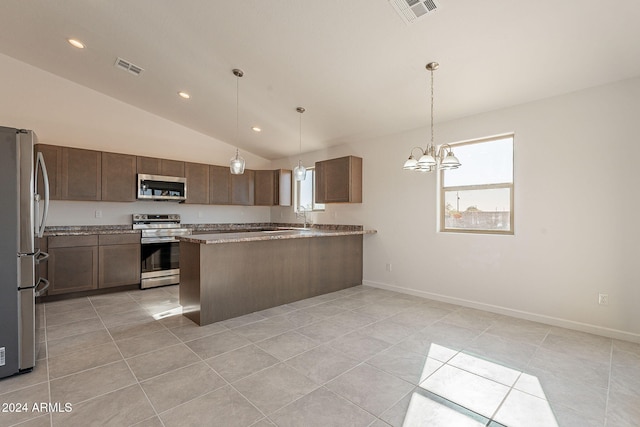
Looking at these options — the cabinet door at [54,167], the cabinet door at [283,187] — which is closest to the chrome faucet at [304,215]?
the cabinet door at [283,187]

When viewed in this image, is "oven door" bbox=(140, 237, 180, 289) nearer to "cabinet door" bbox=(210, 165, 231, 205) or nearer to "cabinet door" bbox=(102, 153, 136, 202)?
"cabinet door" bbox=(102, 153, 136, 202)

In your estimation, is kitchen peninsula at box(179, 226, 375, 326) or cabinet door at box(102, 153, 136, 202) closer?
kitchen peninsula at box(179, 226, 375, 326)

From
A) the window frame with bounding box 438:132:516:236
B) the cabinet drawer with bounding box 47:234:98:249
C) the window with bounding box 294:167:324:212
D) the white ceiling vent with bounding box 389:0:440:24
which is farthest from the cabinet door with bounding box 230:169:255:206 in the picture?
the white ceiling vent with bounding box 389:0:440:24

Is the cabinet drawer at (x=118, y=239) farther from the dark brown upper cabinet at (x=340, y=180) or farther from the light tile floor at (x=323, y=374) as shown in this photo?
the dark brown upper cabinet at (x=340, y=180)

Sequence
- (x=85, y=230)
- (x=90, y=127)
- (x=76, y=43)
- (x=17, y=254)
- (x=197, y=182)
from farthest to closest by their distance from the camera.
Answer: (x=197, y=182)
(x=90, y=127)
(x=85, y=230)
(x=76, y=43)
(x=17, y=254)

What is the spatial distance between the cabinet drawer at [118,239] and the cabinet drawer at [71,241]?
8cm

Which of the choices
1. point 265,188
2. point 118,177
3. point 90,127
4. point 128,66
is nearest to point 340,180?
point 265,188

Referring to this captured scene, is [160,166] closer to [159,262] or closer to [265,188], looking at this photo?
[159,262]

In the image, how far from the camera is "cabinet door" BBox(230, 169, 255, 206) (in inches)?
242

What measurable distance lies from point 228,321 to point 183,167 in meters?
3.23

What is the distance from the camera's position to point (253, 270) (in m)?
3.71

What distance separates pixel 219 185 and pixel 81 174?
2.14 metres

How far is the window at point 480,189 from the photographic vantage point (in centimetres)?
371

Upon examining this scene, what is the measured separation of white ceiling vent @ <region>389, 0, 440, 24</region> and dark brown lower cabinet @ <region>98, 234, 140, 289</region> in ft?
15.4
